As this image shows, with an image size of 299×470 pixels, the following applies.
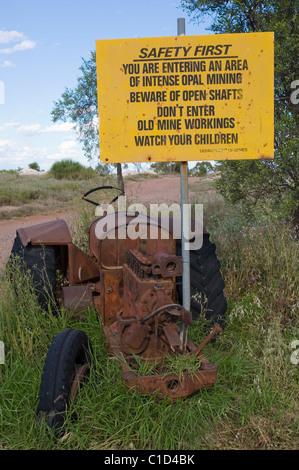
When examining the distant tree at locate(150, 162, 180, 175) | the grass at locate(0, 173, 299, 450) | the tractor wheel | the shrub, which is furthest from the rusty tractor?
the distant tree at locate(150, 162, 180, 175)

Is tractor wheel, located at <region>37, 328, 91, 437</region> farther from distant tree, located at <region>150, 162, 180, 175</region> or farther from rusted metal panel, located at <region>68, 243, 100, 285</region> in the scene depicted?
distant tree, located at <region>150, 162, 180, 175</region>

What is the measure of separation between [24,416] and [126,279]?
1.20 metres

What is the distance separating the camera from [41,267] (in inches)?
177

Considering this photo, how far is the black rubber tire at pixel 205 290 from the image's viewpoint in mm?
4145

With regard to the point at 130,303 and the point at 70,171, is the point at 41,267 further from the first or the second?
the point at 70,171

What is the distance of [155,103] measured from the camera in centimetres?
352

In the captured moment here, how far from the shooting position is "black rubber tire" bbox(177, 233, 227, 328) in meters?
4.14

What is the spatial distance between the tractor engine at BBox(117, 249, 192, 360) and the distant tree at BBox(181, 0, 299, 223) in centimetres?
329

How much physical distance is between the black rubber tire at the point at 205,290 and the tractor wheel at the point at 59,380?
1306 mm

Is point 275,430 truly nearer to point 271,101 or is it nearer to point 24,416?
point 24,416

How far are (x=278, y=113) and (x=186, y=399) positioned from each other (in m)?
4.48

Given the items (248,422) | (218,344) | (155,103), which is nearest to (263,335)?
(218,344)

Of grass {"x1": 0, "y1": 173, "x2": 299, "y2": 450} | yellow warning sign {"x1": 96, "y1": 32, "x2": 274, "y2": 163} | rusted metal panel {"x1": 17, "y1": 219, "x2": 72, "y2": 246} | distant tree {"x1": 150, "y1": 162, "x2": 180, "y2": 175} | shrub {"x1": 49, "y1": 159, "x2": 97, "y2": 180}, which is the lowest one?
grass {"x1": 0, "y1": 173, "x2": 299, "y2": 450}

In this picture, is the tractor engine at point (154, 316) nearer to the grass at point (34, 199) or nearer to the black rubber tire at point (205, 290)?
the black rubber tire at point (205, 290)
